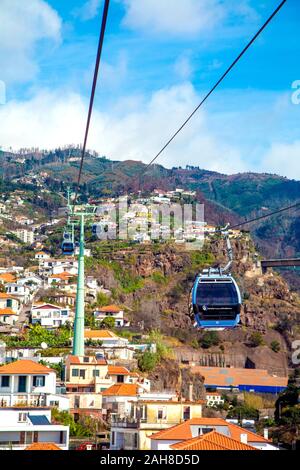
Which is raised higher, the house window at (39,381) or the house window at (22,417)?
the house window at (39,381)

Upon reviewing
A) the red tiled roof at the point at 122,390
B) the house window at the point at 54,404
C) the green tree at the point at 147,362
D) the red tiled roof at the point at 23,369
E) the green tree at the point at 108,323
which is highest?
the green tree at the point at 108,323

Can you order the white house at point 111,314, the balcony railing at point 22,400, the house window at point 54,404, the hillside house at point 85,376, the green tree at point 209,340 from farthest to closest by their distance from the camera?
the green tree at point 209,340
the white house at point 111,314
the hillside house at point 85,376
the house window at point 54,404
the balcony railing at point 22,400

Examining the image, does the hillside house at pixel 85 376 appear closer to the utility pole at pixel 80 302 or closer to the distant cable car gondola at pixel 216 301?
the utility pole at pixel 80 302

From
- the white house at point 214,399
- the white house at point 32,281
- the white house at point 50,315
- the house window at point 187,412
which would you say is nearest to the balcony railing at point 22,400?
the house window at point 187,412

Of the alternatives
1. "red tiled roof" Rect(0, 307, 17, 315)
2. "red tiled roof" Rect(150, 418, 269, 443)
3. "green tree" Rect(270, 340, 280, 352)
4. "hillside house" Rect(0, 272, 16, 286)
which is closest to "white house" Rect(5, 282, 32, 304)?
"hillside house" Rect(0, 272, 16, 286)

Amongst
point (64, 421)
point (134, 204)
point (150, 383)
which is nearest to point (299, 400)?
point (150, 383)

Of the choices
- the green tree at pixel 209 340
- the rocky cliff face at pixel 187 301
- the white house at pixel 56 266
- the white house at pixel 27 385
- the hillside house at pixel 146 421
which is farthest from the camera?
the white house at pixel 56 266

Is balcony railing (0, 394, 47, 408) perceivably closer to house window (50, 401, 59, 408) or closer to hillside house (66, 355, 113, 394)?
house window (50, 401, 59, 408)

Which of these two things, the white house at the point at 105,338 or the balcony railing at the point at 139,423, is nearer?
the balcony railing at the point at 139,423

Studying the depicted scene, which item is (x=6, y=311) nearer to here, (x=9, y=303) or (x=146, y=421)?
(x=9, y=303)
